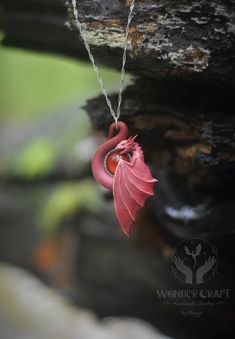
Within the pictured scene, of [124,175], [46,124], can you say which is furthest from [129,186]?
[46,124]

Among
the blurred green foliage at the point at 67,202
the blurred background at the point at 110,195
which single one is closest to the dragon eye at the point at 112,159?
the blurred background at the point at 110,195

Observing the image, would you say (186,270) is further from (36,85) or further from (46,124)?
(36,85)

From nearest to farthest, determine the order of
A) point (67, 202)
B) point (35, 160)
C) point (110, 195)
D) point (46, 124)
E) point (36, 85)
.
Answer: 1. point (110, 195)
2. point (67, 202)
3. point (35, 160)
4. point (46, 124)
5. point (36, 85)

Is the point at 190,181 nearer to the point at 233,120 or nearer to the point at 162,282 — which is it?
the point at 233,120

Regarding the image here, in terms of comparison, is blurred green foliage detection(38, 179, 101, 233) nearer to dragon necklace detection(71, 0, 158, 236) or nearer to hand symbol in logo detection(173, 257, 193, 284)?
hand symbol in logo detection(173, 257, 193, 284)

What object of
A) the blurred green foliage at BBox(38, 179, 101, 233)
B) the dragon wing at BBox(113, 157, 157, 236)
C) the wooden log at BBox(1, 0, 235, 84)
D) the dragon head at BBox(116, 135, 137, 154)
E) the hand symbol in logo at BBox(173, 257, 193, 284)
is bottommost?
the blurred green foliage at BBox(38, 179, 101, 233)

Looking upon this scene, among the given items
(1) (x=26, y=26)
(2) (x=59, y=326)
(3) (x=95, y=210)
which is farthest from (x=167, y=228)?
(3) (x=95, y=210)

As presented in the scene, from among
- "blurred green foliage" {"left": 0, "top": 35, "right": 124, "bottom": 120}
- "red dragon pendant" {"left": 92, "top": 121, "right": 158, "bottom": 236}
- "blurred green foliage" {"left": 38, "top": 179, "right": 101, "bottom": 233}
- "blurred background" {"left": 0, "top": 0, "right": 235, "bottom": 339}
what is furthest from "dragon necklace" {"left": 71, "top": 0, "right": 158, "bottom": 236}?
"blurred green foliage" {"left": 0, "top": 35, "right": 124, "bottom": 120}

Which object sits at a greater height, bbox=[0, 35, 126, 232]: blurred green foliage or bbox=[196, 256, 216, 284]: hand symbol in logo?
bbox=[196, 256, 216, 284]: hand symbol in logo

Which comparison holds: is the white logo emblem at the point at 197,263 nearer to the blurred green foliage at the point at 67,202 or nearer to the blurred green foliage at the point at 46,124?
the blurred green foliage at the point at 46,124
